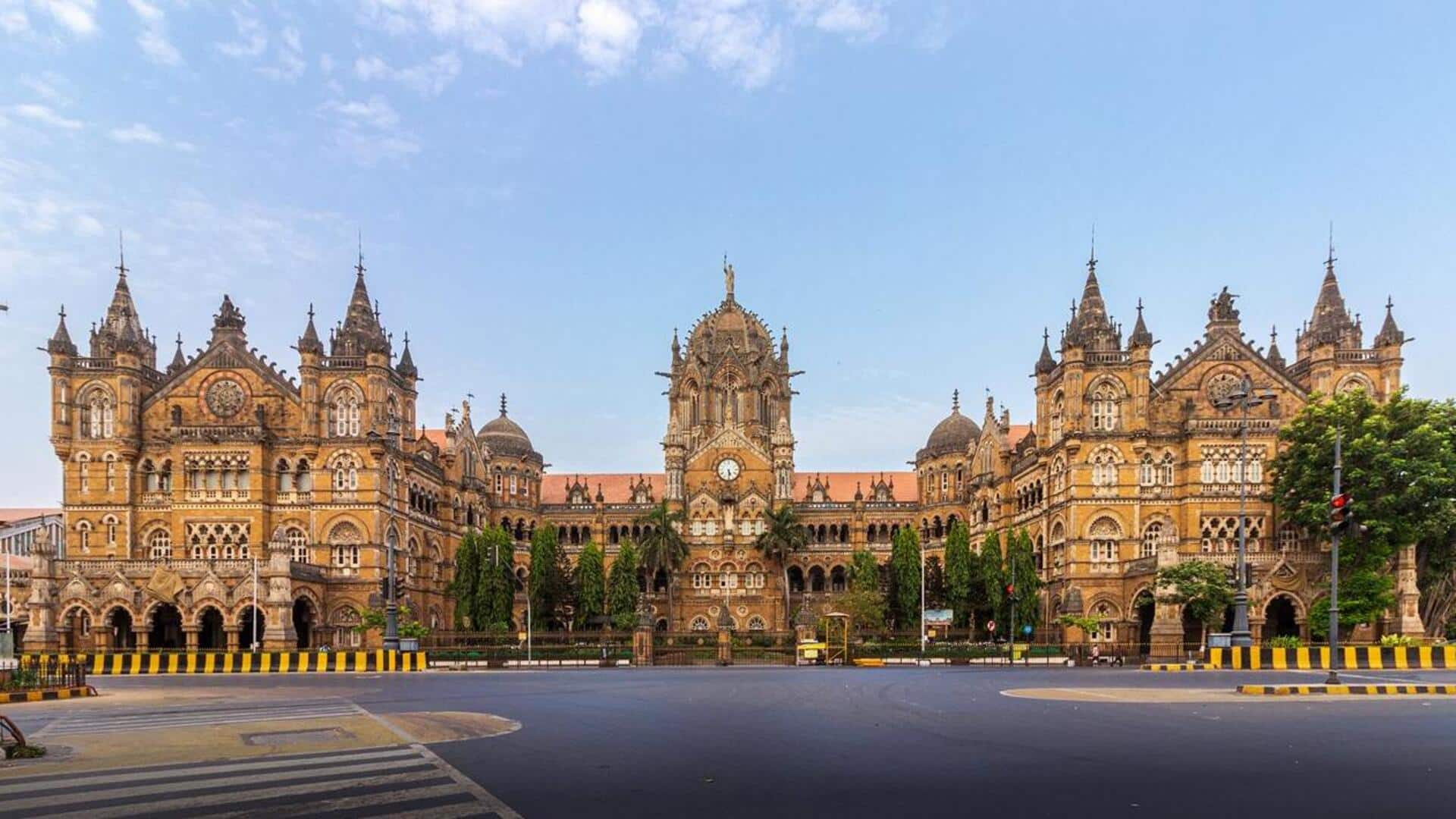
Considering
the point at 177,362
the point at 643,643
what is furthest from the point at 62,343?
the point at 643,643

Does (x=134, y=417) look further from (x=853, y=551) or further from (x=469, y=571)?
(x=853, y=551)

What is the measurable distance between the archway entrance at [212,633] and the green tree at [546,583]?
17.7 metres

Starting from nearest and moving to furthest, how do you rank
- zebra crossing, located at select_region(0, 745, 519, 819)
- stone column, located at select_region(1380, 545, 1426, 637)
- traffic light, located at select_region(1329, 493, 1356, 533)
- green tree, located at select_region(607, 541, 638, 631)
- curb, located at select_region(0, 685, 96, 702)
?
1. zebra crossing, located at select_region(0, 745, 519, 819)
2. curb, located at select_region(0, 685, 96, 702)
3. traffic light, located at select_region(1329, 493, 1356, 533)
4. stone column, located at select_region(1380, 545, 1426, 637)
5. green tree, located at select_region(607, 541, 638, 631)

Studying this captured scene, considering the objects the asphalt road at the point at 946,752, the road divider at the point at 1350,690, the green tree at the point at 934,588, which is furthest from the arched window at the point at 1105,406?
the road divider at the point at 1350,690

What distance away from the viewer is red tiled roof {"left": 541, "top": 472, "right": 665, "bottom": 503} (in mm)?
90000

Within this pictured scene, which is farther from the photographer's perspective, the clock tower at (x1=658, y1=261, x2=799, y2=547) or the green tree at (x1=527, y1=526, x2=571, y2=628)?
the clock tower at (x1=658, y1=261, x2=799, y2=547)

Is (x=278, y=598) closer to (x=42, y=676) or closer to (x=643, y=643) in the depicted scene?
(x=643, y=643)

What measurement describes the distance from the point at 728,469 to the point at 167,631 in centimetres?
3882

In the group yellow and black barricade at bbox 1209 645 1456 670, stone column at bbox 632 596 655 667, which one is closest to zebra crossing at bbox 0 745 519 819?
yellow and black barricade at bbox 1209 645 1456 670

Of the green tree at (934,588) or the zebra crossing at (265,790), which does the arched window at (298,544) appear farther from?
the zebra crossing at (265,790)

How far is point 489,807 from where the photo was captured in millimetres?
11211

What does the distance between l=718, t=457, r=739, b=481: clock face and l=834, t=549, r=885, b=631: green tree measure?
1382cm

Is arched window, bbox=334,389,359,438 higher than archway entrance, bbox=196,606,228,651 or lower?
higher

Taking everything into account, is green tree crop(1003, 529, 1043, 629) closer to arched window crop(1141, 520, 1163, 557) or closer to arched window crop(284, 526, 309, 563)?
arched window crop(1141, 520, 1163, 557)
